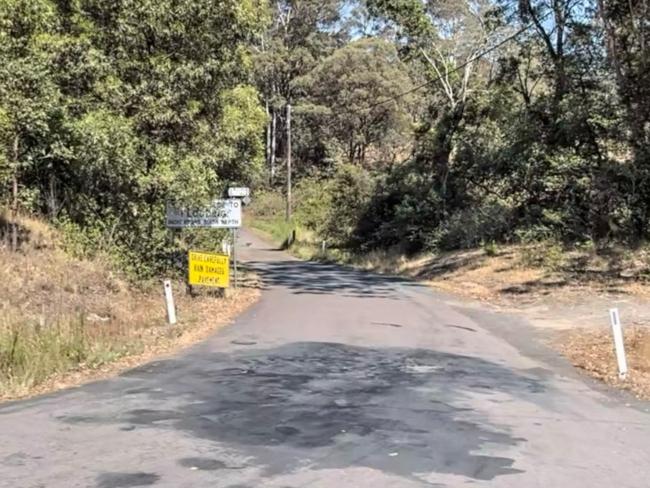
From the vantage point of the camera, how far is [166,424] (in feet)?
24.2

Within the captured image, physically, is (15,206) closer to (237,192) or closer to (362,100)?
(237,192)

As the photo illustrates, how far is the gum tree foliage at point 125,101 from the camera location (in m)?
16.0

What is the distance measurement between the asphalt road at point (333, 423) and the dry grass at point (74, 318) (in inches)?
30.8

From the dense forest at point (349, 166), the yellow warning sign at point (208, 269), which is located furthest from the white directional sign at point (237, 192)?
the yellow warning sign at point (208, 269)

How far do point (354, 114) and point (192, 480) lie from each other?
198 ft

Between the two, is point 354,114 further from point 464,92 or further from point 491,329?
point 491,329

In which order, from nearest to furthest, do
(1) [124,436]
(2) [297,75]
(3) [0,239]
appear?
(1) [124,436], (3) [0,239], (2) [297,75]

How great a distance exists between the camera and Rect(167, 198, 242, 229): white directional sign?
18.5 metres

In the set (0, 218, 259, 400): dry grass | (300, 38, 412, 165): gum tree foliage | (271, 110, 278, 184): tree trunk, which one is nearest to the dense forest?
(0, 218, 259, 400): dry grass

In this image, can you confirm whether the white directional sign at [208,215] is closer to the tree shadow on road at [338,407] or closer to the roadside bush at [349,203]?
the tree shadow on road at [338,407]

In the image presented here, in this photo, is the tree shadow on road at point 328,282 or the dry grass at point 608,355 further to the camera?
the tree shadow on road at point 328,282

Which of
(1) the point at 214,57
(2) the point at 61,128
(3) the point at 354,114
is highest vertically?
(3) the point at 354,114

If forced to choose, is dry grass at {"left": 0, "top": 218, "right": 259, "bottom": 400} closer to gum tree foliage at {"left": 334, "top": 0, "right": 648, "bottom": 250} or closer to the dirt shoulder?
the dirt shoulder

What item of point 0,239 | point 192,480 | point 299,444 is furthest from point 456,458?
point 0,239
